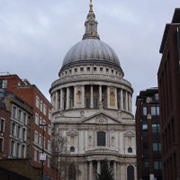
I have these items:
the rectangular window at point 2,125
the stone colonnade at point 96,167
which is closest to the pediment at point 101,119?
the stone colonnade at point 96,167

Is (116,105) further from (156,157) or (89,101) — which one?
(156,157)

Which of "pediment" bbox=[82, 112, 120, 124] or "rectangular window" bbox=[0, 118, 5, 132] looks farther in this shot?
"pediment" bbox=[82, 112, 120, 124]

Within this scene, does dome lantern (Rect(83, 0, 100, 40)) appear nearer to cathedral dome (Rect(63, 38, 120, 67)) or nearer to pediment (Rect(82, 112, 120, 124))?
cathedral dome (Rect(63, 38, 120, 67))

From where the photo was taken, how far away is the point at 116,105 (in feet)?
433

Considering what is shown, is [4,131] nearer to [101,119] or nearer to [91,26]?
[101,119]

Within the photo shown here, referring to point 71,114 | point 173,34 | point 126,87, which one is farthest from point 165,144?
point 126,87

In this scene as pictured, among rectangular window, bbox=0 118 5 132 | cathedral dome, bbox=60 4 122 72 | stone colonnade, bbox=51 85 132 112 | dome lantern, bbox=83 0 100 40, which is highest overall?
dome lantern, bbox=83 0 100 40

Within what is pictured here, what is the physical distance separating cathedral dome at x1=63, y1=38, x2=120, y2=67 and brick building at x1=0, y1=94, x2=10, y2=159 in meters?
90.6

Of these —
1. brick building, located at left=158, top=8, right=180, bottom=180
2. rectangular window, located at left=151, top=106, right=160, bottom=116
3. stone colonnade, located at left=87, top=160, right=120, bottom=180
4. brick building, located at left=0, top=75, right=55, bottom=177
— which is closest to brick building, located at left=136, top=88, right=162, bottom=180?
rectangular window, located at left=151, top=106, right=160, bottom=116

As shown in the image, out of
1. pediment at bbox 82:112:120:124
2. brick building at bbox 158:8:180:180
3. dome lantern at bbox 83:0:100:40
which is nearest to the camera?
brick building at bbox 158:8:180:180

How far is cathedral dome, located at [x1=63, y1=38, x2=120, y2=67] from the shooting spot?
142m

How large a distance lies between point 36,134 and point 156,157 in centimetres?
2451

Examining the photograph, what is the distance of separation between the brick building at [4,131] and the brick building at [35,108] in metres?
6.62

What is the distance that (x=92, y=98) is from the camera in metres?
131
